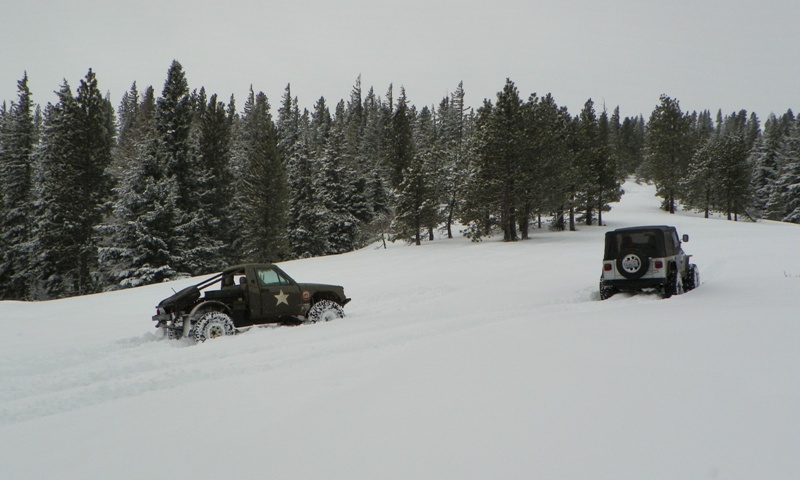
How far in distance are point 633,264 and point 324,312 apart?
869 cm

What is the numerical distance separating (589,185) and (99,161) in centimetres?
4033

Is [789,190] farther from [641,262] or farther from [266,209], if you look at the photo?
[266,209]

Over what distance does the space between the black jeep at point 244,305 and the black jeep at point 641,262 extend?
7.95 metres

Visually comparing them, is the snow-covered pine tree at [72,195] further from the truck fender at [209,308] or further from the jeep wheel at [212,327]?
the jeep wheel at [212,327]

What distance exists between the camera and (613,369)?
18.7 feet

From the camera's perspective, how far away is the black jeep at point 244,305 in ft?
31.8

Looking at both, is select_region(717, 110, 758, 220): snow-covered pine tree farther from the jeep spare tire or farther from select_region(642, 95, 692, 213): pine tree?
the jeep spare tire

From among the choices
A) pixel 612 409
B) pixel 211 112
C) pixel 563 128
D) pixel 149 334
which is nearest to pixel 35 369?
pixel 149 334

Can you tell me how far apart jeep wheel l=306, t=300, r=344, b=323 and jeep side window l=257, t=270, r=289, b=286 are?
3.01 feet

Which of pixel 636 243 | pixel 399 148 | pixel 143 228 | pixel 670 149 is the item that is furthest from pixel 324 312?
pixel 670 149

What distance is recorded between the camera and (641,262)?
1325cm

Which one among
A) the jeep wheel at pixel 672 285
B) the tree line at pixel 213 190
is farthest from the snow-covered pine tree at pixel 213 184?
the jeep wheel at pixel 672 285

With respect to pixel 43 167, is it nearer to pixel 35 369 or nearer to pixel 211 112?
pixel 211 112

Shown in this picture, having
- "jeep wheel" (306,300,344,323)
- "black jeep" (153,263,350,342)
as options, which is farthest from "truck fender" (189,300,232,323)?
Result: "jeep wheel" (306,300,344,323)
